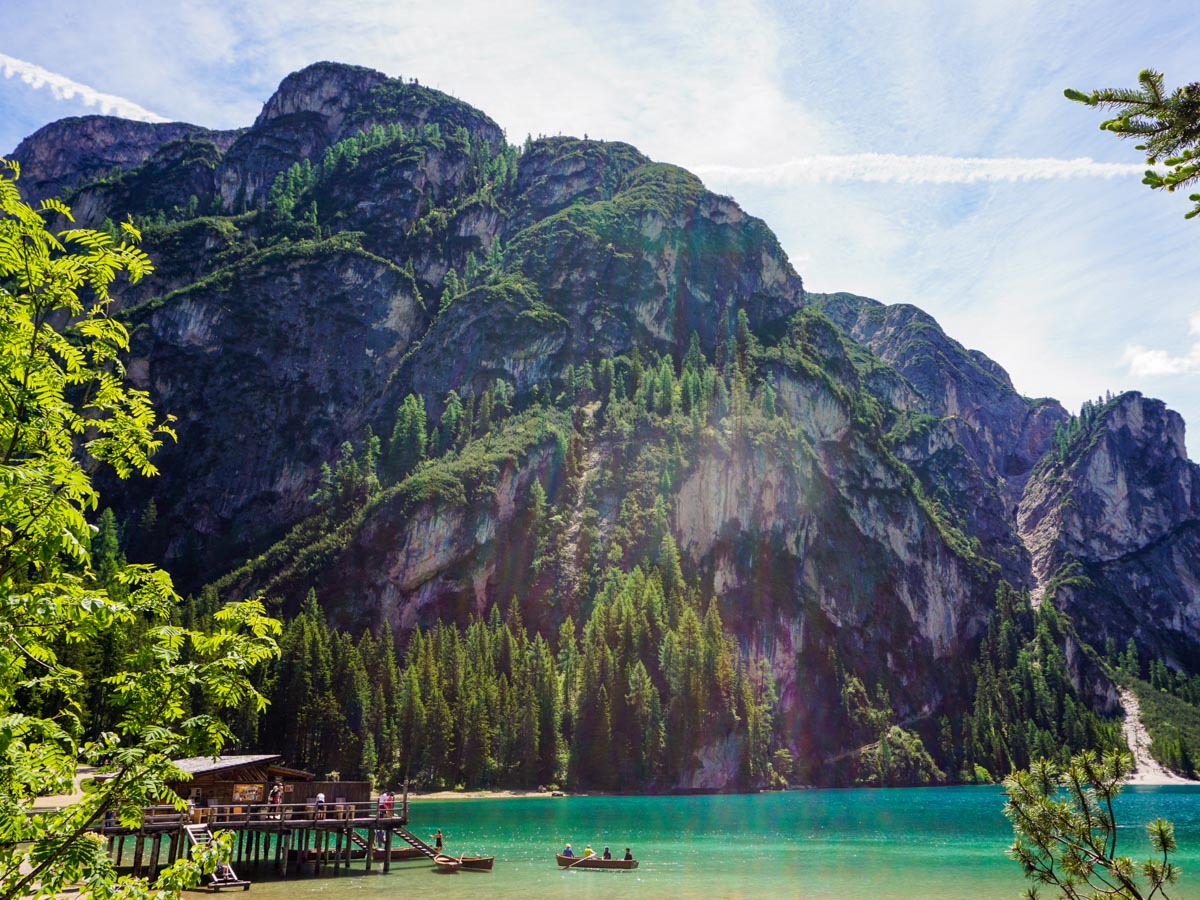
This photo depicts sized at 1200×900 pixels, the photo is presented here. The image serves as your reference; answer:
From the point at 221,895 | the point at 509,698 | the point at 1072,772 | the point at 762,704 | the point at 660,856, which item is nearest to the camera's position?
the point at 1072,772

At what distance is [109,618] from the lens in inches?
358

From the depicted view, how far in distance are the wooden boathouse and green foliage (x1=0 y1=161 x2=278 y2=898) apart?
1772 inches

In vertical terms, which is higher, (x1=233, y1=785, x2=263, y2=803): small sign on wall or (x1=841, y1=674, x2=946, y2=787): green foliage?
(x1=233, y1=785, x2=263, y2=803): small sign on wall

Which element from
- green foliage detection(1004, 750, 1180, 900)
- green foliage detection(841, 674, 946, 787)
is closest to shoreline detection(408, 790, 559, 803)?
green foliage detection(841, 674, 946, 787)

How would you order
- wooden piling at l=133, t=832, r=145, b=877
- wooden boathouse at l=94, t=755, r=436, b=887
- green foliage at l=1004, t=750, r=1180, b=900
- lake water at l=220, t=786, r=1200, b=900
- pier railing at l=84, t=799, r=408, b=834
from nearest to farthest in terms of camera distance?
green foliage at l=1004, t=750, r=1180, b=900
wooden piling at l=133, t=832, r=145, b=877
pier railing at l=84, t=799, r=408, b=834
wooden boathouse at l=94, t=755, r=436, b=887
lake water at l=220, t=786, r=1200, b=900

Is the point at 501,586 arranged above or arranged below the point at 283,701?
above

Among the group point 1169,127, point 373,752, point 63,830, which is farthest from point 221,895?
point 373,752

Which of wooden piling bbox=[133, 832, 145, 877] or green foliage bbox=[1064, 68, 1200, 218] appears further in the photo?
wooden piling bbox=[133, 832, 145, 877]

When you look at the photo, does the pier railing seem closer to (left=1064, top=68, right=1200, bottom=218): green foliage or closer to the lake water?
the lake water

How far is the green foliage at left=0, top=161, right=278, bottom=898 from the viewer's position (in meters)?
8.52

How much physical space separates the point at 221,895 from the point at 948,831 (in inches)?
2846

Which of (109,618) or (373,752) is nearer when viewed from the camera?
(109,618)

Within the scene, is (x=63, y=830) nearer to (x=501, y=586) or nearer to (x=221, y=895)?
(x=221, y=895)

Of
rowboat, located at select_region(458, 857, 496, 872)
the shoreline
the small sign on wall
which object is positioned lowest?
the shoreline
